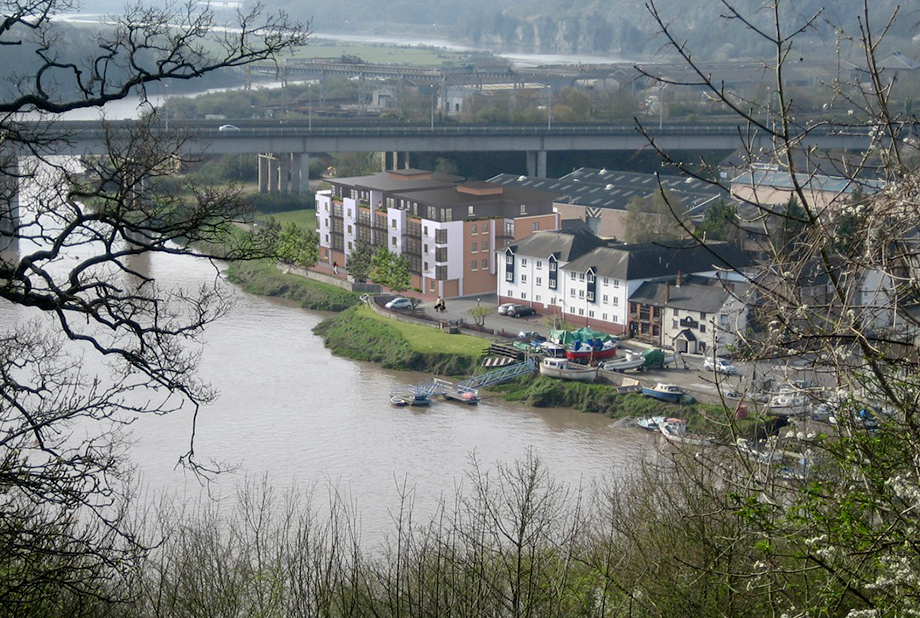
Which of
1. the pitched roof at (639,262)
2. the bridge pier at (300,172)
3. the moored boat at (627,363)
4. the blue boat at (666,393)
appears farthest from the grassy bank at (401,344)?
the bridge pier at (300,172)

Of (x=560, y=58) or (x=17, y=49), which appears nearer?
(x=17, y=49)

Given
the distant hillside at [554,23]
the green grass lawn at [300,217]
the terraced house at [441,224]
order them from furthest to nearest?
the distant hillside at [554,23] → the green grass lawn at [300,217] → the terraced house at [441,224]

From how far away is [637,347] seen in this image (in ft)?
25.3

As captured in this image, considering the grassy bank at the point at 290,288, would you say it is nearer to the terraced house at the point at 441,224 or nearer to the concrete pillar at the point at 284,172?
the terraced house at the point at 441,224

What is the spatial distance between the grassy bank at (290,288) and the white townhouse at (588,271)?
1.28 m

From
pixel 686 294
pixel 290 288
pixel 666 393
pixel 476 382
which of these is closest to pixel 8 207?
pixel 666 393

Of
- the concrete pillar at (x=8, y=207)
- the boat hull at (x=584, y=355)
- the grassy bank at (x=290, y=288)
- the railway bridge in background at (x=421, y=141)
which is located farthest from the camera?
the railway bridge in background at (x=421, y=141)

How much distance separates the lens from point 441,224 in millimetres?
9281

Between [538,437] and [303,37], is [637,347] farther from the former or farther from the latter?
[303,37]

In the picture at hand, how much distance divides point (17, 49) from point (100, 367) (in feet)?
35.2

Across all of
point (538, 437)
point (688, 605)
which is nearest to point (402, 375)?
point (538, 437)

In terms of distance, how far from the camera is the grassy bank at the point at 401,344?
768 cm

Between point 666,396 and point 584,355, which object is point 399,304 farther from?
point 666,396

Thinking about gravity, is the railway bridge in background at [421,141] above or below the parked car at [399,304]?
above
